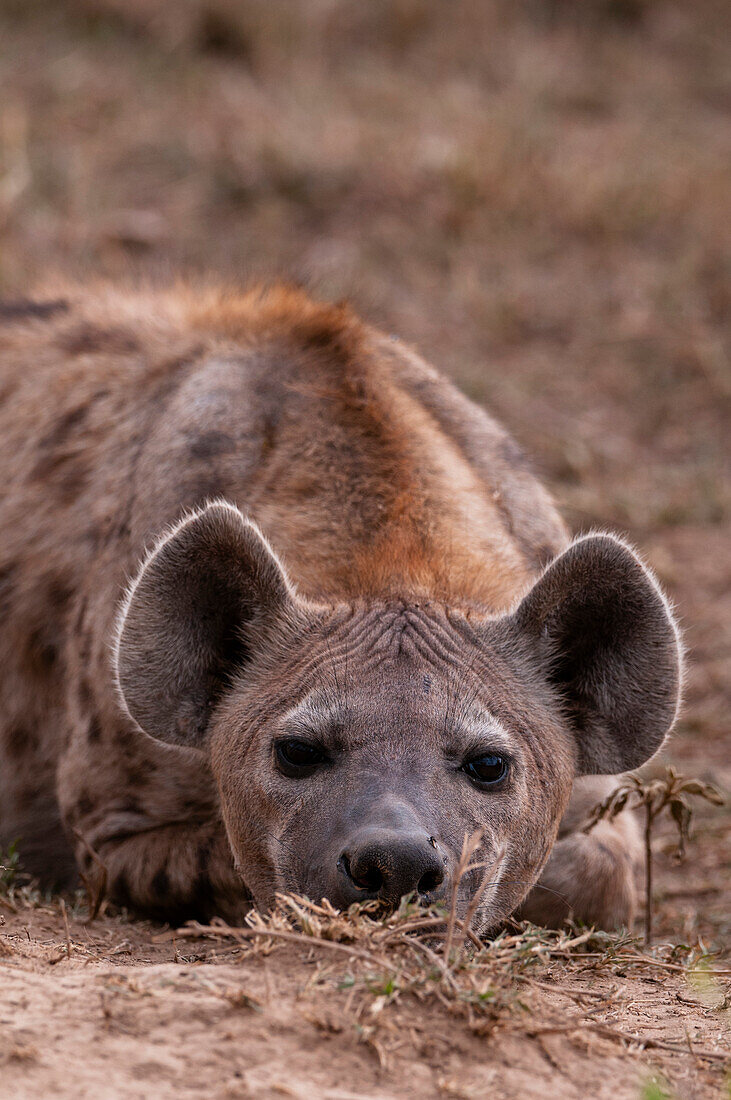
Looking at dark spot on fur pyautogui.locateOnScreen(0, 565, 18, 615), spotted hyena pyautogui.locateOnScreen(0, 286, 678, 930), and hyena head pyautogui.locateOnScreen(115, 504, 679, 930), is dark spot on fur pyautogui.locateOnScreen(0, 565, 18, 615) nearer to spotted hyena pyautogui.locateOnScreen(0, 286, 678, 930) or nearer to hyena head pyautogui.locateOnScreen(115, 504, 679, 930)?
spotted hyena pyautogui.locateOnScreen(0, 286, 678, 930)

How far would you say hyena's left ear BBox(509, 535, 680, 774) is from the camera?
266 cm

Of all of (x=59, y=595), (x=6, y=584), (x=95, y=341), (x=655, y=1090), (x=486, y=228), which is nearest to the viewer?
(x=655, y=1090)

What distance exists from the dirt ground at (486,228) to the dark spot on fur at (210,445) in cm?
105

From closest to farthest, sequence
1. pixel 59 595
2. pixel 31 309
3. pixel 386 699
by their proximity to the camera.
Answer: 1. pixel 386 699
2. pixel 59 595
3. pixel 31 309

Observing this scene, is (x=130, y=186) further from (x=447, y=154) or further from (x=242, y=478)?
(x=242, y=478)

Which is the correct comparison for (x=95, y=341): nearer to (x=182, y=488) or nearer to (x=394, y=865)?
(x=182, y=488)

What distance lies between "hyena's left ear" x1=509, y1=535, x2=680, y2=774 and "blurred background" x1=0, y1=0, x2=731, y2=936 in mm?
2211

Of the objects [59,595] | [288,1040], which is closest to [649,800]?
[288,1040]

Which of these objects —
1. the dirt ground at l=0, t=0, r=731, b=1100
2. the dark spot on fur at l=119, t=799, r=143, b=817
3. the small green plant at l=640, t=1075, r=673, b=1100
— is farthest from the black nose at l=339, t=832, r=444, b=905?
the dark spot on fur at l=119, t=799, r=143, b=817

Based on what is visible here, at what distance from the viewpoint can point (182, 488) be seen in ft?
10.8

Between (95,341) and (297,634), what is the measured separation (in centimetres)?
Answer: 162

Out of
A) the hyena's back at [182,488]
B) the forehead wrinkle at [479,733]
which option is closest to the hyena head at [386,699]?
the forehead wrinkle at [479,733]

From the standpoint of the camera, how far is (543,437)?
6277 millimetres

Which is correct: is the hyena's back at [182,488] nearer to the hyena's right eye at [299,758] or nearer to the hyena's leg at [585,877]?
the hyena's right eye at [299,758]
